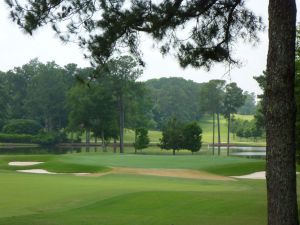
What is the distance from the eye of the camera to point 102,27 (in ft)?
36.4

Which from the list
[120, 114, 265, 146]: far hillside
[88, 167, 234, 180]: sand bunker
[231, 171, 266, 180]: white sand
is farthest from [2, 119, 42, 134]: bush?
[231, 171, 266, 180]: white sand

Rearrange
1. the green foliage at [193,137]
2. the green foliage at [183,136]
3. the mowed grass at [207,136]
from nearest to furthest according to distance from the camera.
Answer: the green foliage at [193,137] < the green foliage at [183,136] < the mowed grass at [207,136]

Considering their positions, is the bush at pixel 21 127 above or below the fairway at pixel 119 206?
above

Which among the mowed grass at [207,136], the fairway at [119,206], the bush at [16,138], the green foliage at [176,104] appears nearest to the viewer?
the fairway at [119,206]

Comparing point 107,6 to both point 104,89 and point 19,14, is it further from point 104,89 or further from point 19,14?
point 104,89

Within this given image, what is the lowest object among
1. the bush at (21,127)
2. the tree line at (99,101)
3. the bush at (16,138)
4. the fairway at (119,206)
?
the fairway at (119,206)

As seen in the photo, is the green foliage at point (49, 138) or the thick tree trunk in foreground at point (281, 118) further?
the green foliage at point (49, 138)

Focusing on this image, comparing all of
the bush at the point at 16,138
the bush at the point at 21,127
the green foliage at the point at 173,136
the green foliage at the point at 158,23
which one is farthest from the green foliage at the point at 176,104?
the green foliage at the point at 158,23

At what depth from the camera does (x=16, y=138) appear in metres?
85.2

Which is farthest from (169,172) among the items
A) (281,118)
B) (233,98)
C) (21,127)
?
(21,127)

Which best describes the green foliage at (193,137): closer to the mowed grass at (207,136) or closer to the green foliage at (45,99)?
the mowed grass at (207,136)

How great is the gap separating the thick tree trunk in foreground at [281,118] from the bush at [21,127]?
283ft

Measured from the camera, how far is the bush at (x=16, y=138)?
3330 inches

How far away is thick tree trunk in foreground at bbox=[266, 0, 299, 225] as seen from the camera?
8141mm
